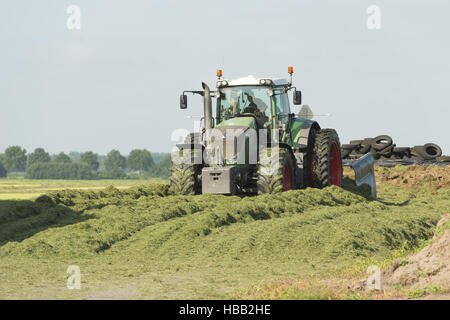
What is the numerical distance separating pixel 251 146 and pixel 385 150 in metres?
12.4

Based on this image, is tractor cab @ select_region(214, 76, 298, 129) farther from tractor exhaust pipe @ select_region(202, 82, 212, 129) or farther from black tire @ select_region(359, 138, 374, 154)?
black tire @ select_region(359, 138, 374, 154)

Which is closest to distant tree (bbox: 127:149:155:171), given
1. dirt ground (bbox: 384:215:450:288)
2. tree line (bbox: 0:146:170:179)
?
tree line (bbox: 0:146:170:179)

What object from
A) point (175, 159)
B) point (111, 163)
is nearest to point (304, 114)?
point (175, 159)

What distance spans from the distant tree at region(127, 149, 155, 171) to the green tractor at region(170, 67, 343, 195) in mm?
91287

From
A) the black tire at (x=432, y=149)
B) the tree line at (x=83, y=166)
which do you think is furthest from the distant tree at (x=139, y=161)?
the black tire at (x=432, y=149)

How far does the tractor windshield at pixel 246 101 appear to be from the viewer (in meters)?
17.1

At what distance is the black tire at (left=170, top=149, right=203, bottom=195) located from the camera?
52.5 ft

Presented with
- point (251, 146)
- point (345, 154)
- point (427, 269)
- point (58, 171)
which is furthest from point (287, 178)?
point (58, 171)

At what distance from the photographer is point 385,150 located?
27.0 metres

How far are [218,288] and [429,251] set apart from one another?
276cm

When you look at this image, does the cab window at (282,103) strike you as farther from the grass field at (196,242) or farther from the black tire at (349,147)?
the black tire at (349,147)

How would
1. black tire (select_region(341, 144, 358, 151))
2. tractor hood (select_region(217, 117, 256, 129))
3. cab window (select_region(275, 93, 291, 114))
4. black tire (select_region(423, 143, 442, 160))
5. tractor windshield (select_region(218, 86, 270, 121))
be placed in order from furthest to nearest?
→ black tire (select_region(423, 143, 442, 160))
black tire (select_region(341, 144, 358, 151))
cab window (select_region(275, 93, 291, 114))
tractor windshield (select_region(218, 86, 270, 121))
tractor hood (select_region(217, 117, 256, 129))

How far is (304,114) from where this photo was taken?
1995cm

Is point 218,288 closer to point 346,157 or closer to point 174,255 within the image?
point 174,255
